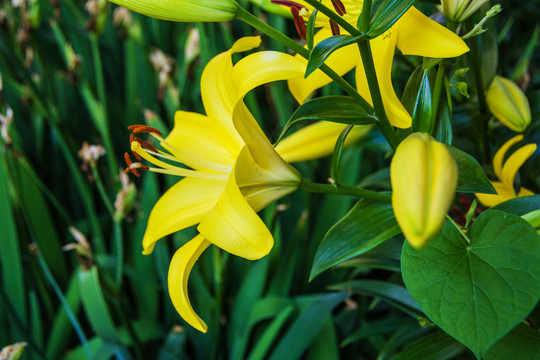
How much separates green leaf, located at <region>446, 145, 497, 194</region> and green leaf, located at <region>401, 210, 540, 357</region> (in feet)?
0.06

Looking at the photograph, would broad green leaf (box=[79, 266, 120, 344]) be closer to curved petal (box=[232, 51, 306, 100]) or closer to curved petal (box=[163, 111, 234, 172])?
curved petal (box=[163, 111, 234, 172])

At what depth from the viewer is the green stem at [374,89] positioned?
330 millimetres

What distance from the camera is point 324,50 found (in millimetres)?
314

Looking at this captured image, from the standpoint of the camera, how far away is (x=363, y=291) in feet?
1.94

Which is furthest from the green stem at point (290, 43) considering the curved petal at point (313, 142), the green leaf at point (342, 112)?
the curved petal at point (313, 142)

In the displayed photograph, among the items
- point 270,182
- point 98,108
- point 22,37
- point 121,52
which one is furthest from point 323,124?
point 121,52

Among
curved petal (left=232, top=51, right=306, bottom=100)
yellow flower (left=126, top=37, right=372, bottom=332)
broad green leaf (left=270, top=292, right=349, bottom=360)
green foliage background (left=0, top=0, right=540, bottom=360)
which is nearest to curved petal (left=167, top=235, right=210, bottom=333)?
yellow flower (left=126, top=37, right=372, bottom=332)

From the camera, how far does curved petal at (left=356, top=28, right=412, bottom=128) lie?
0.36 m

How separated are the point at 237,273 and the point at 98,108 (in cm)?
35

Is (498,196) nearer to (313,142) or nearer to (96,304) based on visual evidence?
(313,142)

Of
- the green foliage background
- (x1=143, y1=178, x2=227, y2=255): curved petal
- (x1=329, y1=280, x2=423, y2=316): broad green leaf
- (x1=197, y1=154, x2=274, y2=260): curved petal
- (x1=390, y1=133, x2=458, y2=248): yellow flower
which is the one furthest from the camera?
the green foliage background

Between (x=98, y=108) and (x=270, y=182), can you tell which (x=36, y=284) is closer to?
(x=98, y=108)

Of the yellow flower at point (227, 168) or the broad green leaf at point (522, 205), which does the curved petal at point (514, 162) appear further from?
the yellow flower at point (227, 168)

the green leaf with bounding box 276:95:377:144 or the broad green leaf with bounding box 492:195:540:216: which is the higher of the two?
the green leaf with bounding box 276:95:377:144
